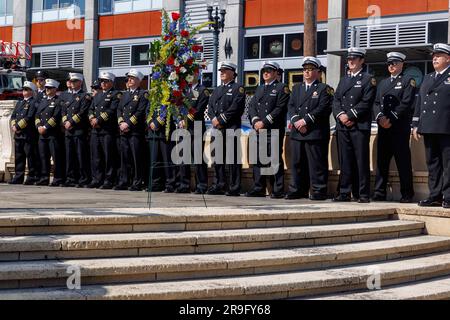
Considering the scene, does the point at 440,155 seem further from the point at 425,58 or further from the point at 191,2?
the point at 191,2

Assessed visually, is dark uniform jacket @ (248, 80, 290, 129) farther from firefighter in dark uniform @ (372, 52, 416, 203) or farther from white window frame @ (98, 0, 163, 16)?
white window frame @ (98, 0, 163, 16)

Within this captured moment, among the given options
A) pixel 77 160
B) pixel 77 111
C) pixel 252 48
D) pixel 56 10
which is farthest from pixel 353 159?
pixel 56 10

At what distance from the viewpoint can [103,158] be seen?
508 inches

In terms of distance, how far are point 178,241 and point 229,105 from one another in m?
4.73

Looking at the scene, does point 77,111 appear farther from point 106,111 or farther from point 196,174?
point 196,174

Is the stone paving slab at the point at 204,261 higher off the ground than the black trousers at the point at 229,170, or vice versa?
the black trousers at the point at 229,170

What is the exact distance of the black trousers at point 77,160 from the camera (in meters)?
13.2

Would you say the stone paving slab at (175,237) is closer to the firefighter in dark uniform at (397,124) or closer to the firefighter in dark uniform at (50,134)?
the firefighter in dark uniform at (397,124)

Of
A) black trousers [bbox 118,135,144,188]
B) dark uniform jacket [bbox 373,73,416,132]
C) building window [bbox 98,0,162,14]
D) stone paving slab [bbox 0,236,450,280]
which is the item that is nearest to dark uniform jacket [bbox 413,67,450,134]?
dark uniform jacket [bbox 373,73,416,132]

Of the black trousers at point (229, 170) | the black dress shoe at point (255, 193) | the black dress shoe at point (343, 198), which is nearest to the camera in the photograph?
the black dress shoe at point (343, 198)

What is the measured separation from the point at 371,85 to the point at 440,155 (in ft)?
4.50

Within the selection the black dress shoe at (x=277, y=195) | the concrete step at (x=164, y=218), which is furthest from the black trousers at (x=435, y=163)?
the black dress shoe at (x=277, y=195)

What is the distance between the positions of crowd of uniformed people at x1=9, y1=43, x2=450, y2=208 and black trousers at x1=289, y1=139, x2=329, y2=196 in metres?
0.01

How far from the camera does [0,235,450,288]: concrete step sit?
600cm
